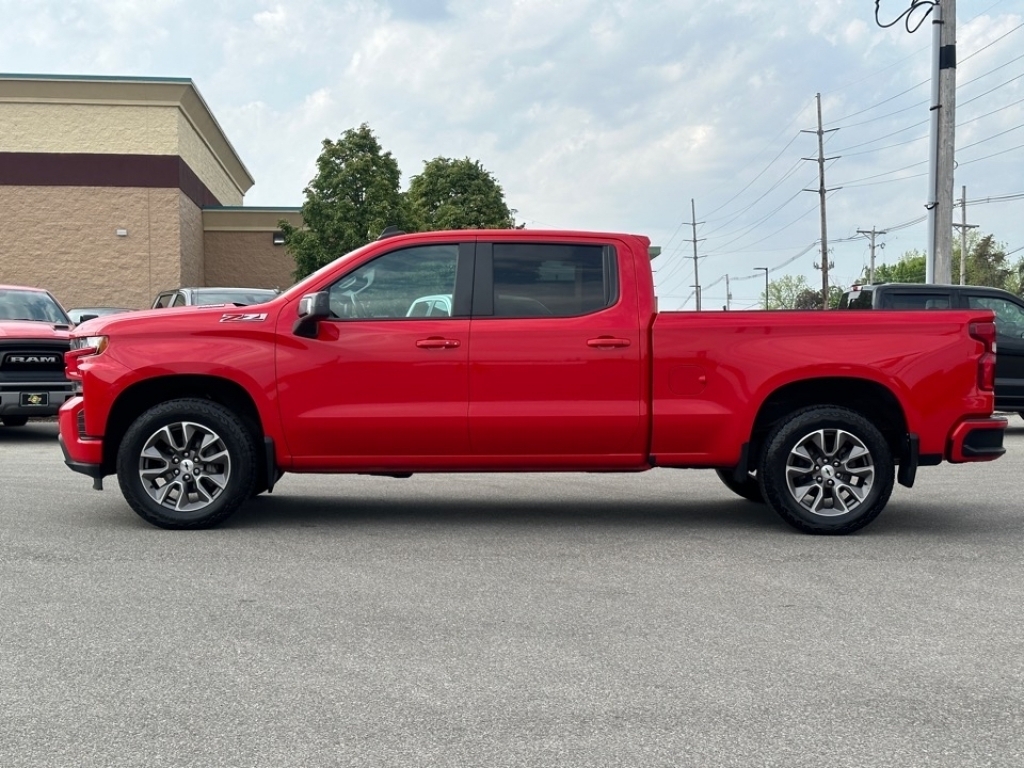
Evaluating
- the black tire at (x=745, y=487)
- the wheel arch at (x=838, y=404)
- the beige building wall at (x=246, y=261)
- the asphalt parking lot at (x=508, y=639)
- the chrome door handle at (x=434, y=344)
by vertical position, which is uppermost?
the beige building wall at (x=246, y=261)

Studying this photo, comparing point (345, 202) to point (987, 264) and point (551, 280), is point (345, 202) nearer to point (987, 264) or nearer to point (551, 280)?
point (551, 280)

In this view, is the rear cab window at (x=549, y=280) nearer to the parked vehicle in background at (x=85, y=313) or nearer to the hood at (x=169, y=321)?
the hood at (x=169, y=321)

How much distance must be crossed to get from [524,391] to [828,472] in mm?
2044

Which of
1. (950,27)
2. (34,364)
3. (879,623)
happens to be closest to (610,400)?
(879,623)

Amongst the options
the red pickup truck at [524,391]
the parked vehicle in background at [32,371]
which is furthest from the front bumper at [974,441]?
the parked vehicle in background at [32,371]

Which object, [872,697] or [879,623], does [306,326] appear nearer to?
[879,623]

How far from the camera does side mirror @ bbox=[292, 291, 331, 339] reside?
302 inches

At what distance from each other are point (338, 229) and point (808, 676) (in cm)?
3943

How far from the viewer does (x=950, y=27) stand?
927 inches

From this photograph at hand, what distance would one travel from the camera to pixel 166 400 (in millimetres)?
8219

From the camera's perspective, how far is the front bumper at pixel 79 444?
26.2 feet

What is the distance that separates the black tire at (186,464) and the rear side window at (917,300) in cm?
996

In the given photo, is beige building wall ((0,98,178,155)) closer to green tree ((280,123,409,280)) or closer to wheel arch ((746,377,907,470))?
green tree ((280,123,409,280))

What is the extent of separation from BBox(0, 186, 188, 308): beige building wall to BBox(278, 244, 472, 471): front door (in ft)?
108
